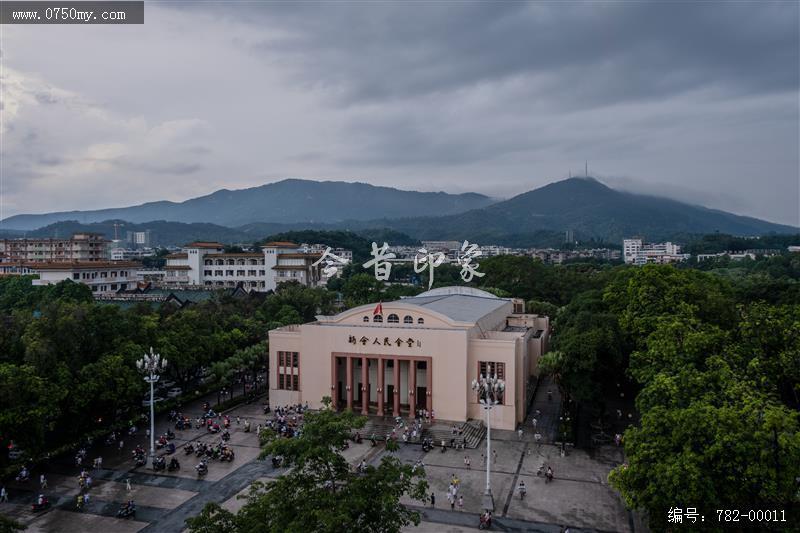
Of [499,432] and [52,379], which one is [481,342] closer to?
[499,432]

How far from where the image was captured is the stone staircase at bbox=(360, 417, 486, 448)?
2736 centimetres

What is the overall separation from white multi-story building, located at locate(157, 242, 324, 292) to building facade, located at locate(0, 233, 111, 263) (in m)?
16.9

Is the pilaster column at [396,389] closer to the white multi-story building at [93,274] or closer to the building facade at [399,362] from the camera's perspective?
the building facade at [399,362]

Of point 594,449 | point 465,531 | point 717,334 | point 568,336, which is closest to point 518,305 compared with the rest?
point 568,336

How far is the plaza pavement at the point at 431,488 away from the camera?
1922 centimetres

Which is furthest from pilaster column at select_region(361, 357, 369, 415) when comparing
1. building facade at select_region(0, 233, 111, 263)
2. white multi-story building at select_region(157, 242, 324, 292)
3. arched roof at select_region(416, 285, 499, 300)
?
building facade at select_region(0, 233, 111, 263)

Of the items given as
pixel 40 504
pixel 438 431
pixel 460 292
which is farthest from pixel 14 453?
pixel 460 292

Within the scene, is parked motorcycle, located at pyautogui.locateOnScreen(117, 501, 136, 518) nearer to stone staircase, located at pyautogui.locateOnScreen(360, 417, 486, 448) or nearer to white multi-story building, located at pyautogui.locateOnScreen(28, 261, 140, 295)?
stone staircase, located at pyautogui.locateOnScreen(360, 417, 486, 448)

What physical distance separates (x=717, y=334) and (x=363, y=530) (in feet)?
52.4

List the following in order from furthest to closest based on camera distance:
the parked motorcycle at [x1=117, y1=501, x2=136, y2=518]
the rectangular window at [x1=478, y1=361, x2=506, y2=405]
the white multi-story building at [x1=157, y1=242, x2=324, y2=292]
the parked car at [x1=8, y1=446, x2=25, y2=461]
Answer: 1. the white multi-story building at [x1=157, y1=242, x2=324, y2=292]
2. the rectangular window at [x1=478, y1=361, x2=506, y2=405]
3. the parked car at [x1=8, y1=446, x2=25, y2=461]
4. the parked motorcycle at [x1=117, y1=501, x2=136, y2=518]

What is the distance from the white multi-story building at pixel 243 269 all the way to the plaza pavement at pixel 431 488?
172ft

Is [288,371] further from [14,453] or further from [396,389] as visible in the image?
[14,453]

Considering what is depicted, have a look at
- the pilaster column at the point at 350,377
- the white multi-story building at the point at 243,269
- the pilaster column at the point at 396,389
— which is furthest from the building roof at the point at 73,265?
the pilaster column at the point at 396,389

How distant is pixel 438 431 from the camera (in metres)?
28.3
